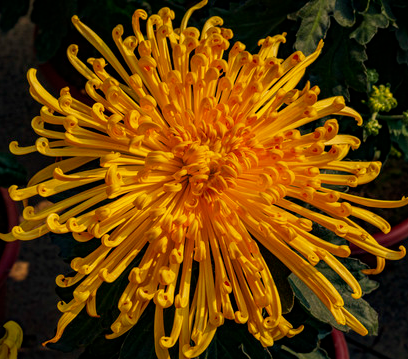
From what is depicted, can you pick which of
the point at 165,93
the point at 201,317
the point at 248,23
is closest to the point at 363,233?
the point at 201,317

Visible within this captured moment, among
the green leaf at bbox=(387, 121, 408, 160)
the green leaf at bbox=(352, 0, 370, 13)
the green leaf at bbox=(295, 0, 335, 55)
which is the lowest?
the green leaf at bbox=(387, 121, 408, 160)

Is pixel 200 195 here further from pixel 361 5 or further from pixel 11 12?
pixel 11 12

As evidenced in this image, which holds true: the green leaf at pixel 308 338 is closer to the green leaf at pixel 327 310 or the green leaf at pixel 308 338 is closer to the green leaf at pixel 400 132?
the green leaf at pixel 327 310

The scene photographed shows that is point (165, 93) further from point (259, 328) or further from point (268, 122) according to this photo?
point (259, 328)

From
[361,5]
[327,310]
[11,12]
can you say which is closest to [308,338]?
[327,310]

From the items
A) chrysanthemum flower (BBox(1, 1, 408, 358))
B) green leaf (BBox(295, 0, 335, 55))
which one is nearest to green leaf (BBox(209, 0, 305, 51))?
green leaf (BBox(295, 0, 335, 55))

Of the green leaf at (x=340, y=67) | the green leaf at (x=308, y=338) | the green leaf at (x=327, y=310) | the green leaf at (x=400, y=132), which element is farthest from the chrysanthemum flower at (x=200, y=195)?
the green leaf at (x=400, y=132)

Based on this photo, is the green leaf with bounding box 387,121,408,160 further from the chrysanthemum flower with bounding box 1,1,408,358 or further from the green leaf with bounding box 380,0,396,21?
the chrysanthemum flower with bounding box 1,1,408,358
